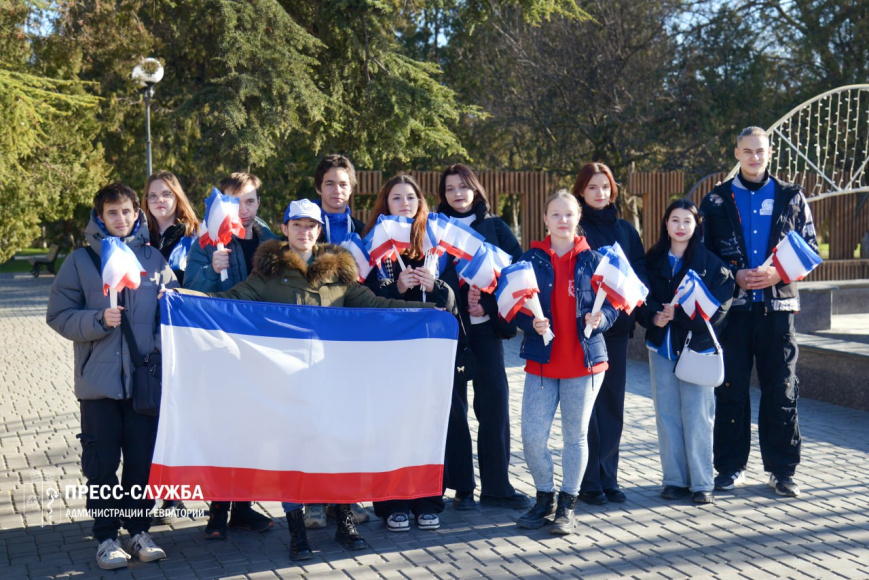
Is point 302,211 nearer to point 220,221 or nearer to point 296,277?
point 296,277

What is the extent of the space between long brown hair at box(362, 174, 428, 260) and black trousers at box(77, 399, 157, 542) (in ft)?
5.79

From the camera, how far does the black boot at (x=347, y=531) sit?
17.0 feet

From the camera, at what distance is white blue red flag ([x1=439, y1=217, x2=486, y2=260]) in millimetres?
5605

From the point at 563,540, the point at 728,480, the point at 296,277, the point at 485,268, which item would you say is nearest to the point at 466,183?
the point at 485,268

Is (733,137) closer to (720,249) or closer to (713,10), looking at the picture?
(713,10)

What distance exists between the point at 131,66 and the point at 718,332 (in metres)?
21.1

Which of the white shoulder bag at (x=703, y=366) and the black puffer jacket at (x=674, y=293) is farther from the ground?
the black puffer jacket at (x=674, y=293)

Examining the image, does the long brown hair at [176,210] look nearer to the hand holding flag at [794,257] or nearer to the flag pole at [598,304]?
the flag pole at [598,304]

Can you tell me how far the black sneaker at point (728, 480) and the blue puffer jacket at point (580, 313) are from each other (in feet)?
4.86

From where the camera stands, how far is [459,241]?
563 cm

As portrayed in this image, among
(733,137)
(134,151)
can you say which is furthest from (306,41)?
(733,137)

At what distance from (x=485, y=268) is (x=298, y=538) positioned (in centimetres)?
186

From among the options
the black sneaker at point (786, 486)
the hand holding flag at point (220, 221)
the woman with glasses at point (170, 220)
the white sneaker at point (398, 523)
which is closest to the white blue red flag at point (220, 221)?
the hand holding flag at point (220, 221)

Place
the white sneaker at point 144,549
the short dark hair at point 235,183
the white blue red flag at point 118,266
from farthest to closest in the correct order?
the short dark hair at point 235,183 → the white sneaker at point 144,549 → the white blue red flag at point 118,266
